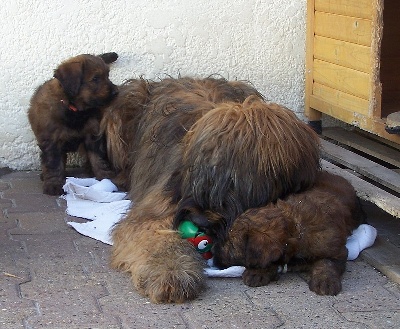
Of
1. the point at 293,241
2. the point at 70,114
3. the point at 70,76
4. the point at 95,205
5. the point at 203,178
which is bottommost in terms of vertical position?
the point at 95,205

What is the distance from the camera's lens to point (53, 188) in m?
5.11

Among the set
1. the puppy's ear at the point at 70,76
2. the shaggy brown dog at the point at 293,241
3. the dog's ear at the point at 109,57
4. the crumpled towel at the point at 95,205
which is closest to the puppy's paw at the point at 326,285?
the shaggy brown dog at the point at 293,241

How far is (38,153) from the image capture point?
18.4 ft

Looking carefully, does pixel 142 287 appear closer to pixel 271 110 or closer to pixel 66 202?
pixel 271 110

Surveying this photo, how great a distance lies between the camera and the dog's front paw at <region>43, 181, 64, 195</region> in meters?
5.11

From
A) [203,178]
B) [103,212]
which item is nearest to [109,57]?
[103,212]

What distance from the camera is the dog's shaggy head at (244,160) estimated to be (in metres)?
3.62

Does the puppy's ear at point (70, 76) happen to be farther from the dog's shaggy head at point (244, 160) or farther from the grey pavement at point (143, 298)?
the dog's shaggy head at point (244, 160)

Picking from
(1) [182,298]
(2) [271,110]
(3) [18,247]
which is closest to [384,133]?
(2) [271,110]

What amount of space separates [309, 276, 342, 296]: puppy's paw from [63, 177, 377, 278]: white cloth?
0.32 m

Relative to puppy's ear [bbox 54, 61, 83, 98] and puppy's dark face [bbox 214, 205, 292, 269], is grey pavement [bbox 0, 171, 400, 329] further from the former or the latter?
puppy's ear [bbox 54, 61, 83, 98]

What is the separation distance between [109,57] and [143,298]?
7.59ft

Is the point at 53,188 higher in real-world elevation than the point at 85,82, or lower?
lower

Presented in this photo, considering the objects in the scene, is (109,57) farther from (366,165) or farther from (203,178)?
(203,178)
